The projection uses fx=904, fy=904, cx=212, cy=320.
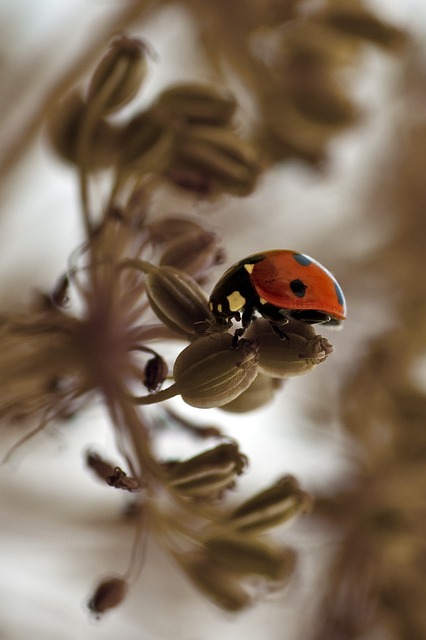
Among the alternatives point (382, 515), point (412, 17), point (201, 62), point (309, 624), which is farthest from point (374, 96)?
point (309, 624)

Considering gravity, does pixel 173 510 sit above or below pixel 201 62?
below

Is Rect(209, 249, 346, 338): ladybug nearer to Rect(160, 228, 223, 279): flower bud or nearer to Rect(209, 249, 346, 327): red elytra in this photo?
Rect(209, 249, 346, 327): red elytra

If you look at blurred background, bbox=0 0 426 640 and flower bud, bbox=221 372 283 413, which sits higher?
blurred background, bbox=0 0 426 640

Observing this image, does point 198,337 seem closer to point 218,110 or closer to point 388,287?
point 218,110

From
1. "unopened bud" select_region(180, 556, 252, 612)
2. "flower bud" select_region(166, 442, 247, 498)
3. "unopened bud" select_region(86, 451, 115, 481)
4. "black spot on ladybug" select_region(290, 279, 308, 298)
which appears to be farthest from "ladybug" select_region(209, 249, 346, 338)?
"unopened bud" select_region(180, 556, 252, 612)

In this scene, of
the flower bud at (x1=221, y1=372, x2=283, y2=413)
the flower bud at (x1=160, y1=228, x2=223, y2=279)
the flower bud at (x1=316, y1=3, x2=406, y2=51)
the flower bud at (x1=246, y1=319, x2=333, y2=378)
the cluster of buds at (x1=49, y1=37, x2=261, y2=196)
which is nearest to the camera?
the flower bud at (x1=246, y1=319, x2=333, y2=378)

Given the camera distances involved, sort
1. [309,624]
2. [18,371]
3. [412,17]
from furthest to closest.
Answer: [412,17]
[309,624]
[18,371]
